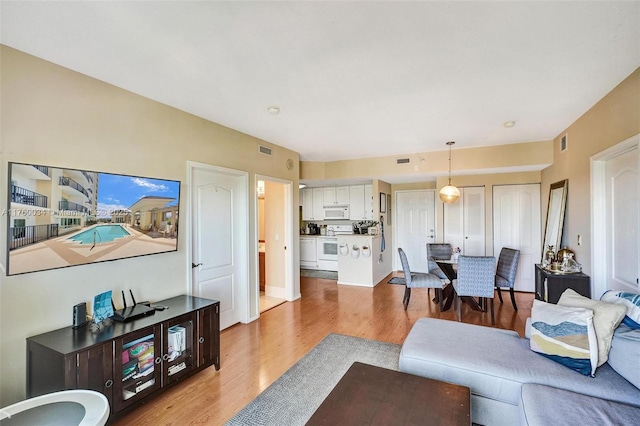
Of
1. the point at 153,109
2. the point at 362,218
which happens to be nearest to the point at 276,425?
the point at 153,109

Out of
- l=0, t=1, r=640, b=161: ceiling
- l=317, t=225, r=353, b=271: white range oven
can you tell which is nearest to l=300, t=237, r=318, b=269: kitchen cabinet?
l=317, t=225, r=353, b=271: white range oven

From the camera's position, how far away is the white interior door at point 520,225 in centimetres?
525

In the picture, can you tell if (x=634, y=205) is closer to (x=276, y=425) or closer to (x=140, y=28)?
(x=276, y=425)

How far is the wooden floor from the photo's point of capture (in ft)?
7.36

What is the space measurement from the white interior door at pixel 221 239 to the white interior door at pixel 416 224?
443 cm

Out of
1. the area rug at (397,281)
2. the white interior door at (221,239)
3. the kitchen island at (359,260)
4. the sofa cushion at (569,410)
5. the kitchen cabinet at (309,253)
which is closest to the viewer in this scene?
the sofa cushion at (569,410)

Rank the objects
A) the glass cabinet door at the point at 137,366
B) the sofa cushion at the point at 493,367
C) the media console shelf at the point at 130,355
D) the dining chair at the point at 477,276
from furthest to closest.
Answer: the dining chair at the point at 477,276
the glass cabinet door at the point at 137,366
the media console shelf at the point at 130,355
the sofa cushion at the point at 493,367

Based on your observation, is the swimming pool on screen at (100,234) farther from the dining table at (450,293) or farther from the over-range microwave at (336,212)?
the over-range microwave at (336,212)

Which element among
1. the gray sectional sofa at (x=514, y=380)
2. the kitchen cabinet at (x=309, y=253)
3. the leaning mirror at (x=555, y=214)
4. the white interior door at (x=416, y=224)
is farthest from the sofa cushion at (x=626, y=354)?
the kitchen cabinet at (x=309, y=253)

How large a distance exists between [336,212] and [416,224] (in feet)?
6.44

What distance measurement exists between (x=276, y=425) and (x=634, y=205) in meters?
3.43

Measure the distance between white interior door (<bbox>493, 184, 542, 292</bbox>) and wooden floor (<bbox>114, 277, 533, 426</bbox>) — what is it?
465mm

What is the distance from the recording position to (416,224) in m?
7.00

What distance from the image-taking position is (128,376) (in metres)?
2.11
